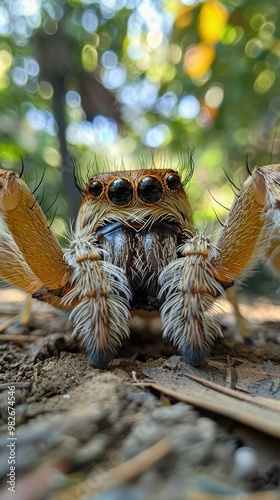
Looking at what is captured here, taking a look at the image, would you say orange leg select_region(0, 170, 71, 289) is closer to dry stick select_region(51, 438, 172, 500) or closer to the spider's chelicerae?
the spider's chelicerae

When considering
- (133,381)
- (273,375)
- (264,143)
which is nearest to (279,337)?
(273,375)

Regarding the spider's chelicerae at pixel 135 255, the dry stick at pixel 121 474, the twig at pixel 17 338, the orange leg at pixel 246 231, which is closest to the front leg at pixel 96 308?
the spider's chelicerae at pixel 135 255

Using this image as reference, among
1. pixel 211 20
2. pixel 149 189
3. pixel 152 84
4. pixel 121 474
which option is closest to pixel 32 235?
pixel 149 189

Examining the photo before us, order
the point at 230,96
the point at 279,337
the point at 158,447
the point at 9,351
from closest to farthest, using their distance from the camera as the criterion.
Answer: the point at 158,447 → the point at 9,351 → the point at 279,337 → the point at 230,96

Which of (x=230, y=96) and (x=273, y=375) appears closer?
(x=273, y=375)

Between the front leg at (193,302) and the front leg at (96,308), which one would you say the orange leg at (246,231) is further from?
the front leg at (96,308)

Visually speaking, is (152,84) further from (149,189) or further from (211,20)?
(149,189)

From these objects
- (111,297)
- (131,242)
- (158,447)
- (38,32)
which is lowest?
(158,447)

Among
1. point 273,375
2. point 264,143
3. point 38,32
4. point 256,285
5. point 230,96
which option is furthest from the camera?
point 256,285

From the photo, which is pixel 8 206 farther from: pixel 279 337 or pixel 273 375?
→ pixel 279 337
